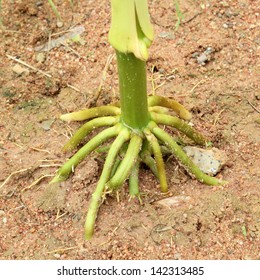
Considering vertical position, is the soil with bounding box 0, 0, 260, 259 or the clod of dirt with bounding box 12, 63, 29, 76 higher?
the clod of dirt with bounding box 12, 63, 29, 76

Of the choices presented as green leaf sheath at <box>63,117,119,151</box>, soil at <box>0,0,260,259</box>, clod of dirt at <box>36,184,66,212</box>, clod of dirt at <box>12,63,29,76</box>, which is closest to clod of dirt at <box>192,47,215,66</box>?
soil at <box>0,0,260,259</box>

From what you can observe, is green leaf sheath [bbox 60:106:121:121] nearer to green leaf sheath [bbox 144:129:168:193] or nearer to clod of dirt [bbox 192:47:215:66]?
green leaf sheath [bbox 144:129:168:193]

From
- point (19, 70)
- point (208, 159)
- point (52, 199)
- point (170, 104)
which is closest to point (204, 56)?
point (170, 104)

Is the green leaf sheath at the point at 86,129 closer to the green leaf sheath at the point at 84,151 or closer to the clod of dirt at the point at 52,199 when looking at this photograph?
the green leaf sheath at the point at 84,151

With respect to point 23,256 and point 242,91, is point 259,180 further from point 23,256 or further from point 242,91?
point 23,256

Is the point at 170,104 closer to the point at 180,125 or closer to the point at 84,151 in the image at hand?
the point at 180,125

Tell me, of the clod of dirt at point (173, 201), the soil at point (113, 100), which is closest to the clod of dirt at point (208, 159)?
the soil at point (113, 100)
